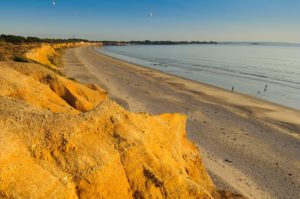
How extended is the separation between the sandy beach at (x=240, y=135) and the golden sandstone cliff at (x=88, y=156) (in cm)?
460

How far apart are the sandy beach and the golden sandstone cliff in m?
4.60

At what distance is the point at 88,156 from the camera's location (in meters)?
4.90

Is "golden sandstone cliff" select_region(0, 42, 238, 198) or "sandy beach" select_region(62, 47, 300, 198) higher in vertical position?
"golden sandstone cliff" select_region(0, 42, 238, 198)

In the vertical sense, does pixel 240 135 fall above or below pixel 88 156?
below

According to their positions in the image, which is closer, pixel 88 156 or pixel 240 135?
pixel 88 156

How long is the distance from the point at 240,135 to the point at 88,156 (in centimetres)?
1224

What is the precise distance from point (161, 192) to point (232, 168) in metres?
6.86

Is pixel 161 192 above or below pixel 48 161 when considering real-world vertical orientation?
below

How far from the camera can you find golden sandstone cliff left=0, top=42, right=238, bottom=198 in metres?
4.32

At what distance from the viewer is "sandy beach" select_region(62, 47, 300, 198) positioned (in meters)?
10.8

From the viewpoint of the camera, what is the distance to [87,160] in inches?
191

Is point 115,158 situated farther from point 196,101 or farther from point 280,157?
point 196,101

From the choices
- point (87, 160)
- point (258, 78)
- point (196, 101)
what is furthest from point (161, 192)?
point (258, 78)

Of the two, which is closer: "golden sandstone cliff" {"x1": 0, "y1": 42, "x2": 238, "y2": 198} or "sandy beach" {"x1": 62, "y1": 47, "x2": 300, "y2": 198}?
"golden sandstone cliff" {"x1": 0, "y1": 42, "x2": 238, "y2": 198}
